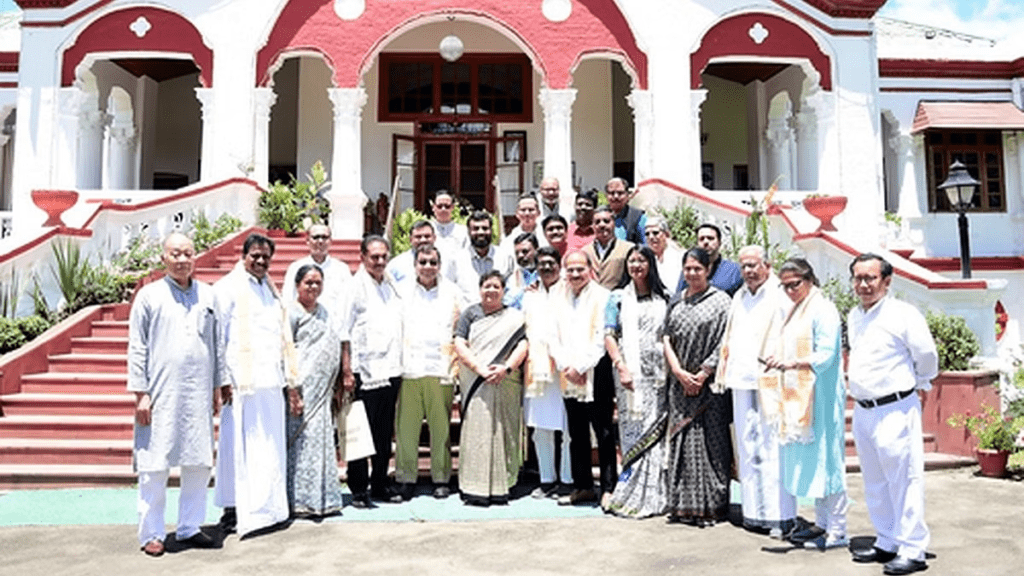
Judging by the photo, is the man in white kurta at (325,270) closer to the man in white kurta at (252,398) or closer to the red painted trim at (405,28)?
the man in white kurta at (252,398)

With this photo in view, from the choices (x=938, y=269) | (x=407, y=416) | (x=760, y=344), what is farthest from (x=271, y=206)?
(x=938, y=269)

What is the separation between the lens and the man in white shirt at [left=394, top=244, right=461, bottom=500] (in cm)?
557

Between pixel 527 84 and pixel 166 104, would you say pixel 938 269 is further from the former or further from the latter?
pixel 166 104

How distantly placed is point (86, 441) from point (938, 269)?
503 inches

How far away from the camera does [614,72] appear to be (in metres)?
15.5

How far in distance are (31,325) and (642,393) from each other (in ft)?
20.7

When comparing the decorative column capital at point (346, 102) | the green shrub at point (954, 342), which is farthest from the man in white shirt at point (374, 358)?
the decorative column capital at point (346, 102)

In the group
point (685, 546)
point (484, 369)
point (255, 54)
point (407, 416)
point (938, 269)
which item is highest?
point (255, 54)

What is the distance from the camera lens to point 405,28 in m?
12.4

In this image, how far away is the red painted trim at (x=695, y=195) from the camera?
9.67m

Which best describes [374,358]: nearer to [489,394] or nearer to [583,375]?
[489,394]

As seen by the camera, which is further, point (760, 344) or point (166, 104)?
point (166, 104)

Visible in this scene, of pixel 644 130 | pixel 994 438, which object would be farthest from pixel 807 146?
pixel 994 438

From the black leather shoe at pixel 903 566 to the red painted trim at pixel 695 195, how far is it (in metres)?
5.90
